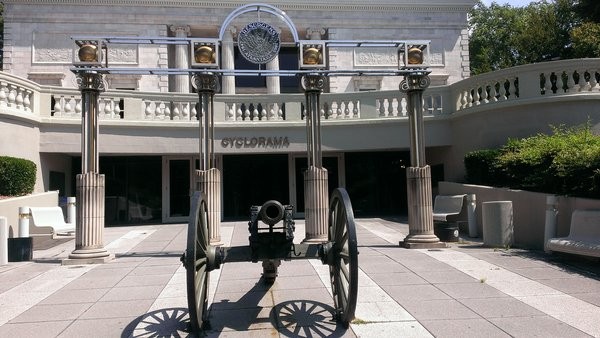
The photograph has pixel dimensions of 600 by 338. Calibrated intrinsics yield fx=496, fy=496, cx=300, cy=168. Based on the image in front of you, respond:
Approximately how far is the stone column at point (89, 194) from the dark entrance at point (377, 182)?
11.1m

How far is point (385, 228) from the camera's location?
14242 mm

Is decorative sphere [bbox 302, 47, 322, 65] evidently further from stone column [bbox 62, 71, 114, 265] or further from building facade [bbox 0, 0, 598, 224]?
stone column [bbox 62, 71, 114, 265]

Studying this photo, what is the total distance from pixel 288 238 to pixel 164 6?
2276 cm

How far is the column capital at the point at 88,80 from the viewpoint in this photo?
998 centimetres

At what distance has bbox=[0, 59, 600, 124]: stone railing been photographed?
13.9m

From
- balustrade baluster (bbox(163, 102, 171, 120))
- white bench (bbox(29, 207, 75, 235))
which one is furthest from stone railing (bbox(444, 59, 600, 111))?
white bench (bbox(29, 207, 75, 235))

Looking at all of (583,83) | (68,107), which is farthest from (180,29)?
(583,83)

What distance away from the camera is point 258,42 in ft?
35.8

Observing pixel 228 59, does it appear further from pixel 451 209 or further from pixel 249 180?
pixel 451 209

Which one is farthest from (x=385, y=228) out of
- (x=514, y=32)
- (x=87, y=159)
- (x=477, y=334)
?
(x=514, y=32)

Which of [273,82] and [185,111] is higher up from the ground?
[273,82]

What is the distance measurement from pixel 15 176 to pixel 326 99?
9672 millimetres

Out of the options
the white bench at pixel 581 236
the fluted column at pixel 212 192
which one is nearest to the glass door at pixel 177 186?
the fluted column at pixel 212 192

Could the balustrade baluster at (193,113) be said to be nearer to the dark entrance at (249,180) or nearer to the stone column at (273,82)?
the dark entrance at (249,180)
